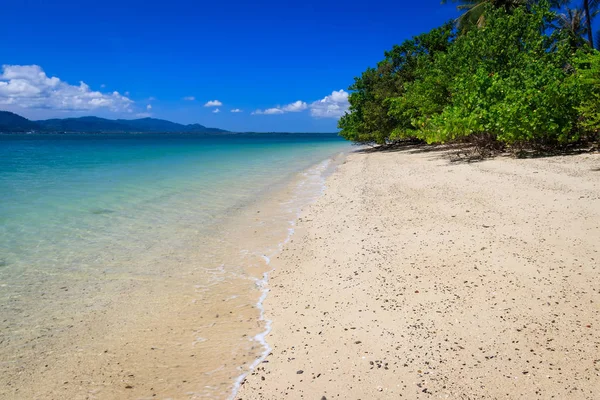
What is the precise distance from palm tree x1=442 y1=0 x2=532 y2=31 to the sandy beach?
25.4 m

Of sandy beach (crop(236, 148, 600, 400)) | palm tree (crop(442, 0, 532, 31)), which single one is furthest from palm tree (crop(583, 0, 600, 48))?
sandy beach (crop(236, 148, 600, 400))

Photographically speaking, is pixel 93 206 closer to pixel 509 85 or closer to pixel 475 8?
pixel 509 85

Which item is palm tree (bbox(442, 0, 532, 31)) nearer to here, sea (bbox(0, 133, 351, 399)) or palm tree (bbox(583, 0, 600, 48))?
palm tree (bbox(583, 0, 600, 48))

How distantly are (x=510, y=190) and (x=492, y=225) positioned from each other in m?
2.75

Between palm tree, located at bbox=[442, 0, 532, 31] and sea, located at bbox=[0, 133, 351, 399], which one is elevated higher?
palm tree, located at bbox=[442, 0, 532, 31]

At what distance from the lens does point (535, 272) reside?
432 centimetres

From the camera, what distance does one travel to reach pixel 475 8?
29438mm

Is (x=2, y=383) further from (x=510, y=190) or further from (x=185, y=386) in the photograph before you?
(x=510, y=190)

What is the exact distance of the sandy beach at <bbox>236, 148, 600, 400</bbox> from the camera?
284 centimetres

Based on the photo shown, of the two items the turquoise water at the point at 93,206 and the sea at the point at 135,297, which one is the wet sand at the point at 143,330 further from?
the turquoise water at the point at 93,206

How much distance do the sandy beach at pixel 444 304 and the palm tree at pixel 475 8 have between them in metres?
25.4

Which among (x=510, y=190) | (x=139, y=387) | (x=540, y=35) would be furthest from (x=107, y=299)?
(x=540, y=35)

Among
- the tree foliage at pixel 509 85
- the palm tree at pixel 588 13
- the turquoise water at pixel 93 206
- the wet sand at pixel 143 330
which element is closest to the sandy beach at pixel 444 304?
the wet sand at pixel 143 330

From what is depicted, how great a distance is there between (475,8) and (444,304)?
32441mm
